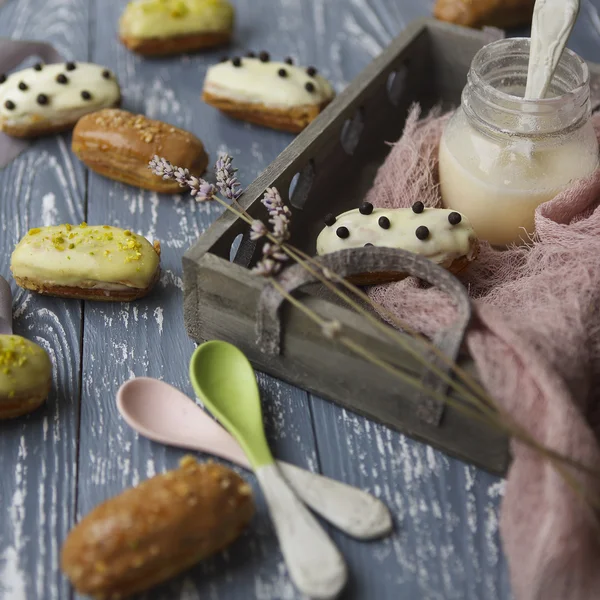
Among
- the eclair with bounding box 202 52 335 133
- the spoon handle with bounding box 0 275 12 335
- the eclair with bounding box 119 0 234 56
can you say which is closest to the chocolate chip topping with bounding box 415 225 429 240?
the eclair with bounding box 202 52 335 133

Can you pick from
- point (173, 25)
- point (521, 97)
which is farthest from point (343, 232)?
point (173, 25)

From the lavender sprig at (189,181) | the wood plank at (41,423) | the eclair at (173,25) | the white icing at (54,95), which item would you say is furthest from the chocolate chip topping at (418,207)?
the eclair at (173,25)

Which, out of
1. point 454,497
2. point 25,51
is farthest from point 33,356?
point 25,51

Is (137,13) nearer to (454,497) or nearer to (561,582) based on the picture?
(454,497)

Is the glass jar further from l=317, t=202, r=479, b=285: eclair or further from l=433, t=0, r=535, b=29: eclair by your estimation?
l=433, t=0, r=535, b=29: eclair

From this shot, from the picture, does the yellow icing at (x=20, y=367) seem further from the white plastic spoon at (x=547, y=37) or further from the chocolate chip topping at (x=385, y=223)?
the white plastic spoon at (x=547, y=37)
